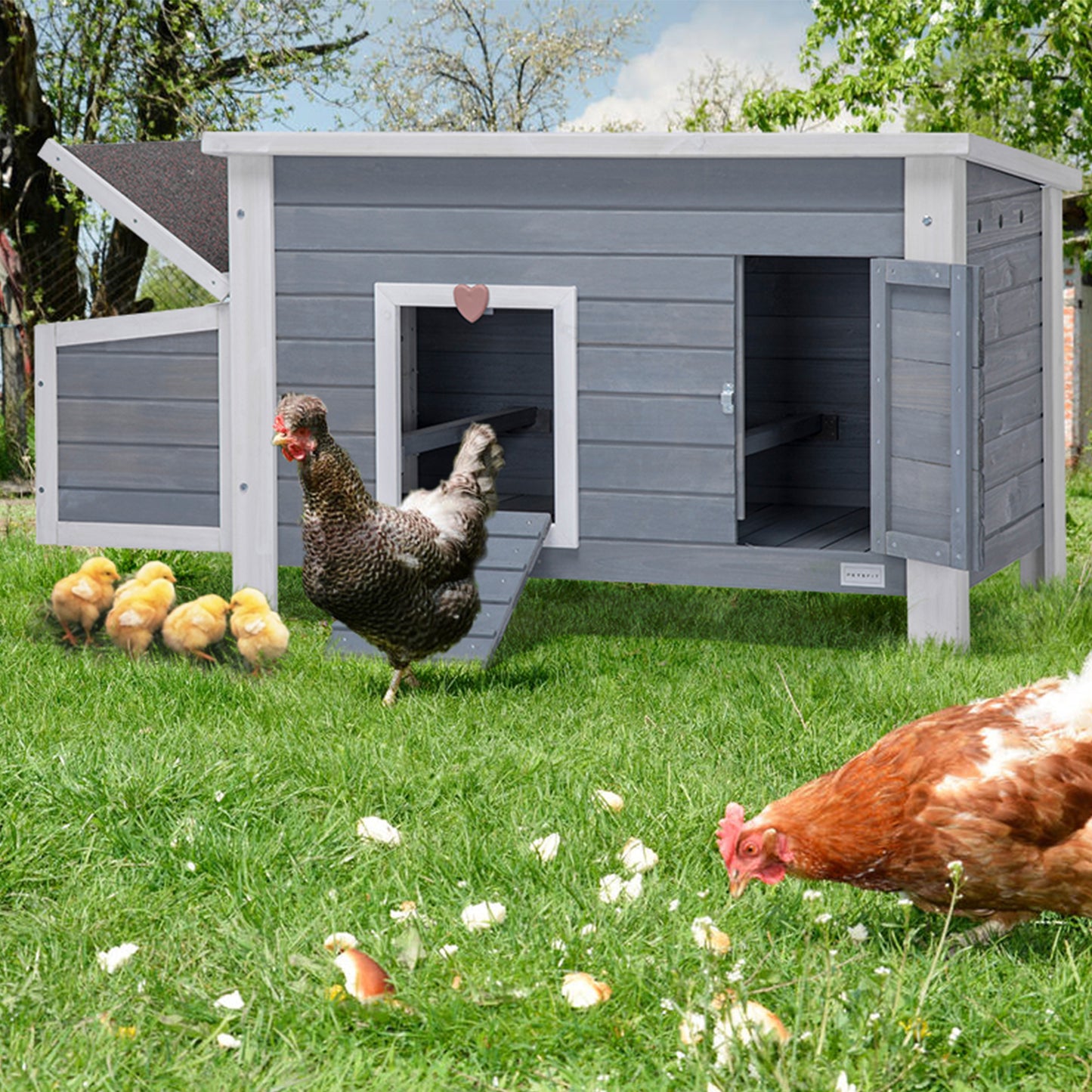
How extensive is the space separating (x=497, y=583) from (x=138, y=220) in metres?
2.52

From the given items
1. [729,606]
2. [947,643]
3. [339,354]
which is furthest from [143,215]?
[947,643]

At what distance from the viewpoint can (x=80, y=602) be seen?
6.60 m

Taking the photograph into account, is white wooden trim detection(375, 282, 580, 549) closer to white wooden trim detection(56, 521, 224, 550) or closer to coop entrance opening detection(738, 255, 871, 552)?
white wooden trim detection(56, 521, 224, 550)

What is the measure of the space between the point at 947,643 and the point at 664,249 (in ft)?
6.48

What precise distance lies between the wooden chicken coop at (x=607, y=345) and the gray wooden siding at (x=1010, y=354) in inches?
0.9

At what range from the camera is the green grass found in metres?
2.90

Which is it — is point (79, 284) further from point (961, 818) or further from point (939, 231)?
point (961, 818)

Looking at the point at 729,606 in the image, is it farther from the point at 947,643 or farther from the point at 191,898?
the point at 191,898

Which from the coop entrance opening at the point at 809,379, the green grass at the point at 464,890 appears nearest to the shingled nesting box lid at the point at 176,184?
the green grass at the point at 464,890

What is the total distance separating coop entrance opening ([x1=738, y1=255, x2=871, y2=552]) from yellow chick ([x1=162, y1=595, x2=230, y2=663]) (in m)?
3.13

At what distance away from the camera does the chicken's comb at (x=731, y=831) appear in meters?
3.21

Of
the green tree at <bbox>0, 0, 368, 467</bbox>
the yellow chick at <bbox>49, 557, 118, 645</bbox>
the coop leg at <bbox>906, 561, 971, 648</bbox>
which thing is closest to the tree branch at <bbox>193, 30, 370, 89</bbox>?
the green tree at <bbox>0, 0, 368, 467</bbox>

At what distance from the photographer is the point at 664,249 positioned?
6.61m

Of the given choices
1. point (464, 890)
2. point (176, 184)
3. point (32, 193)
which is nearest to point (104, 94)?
point (32, 193)
